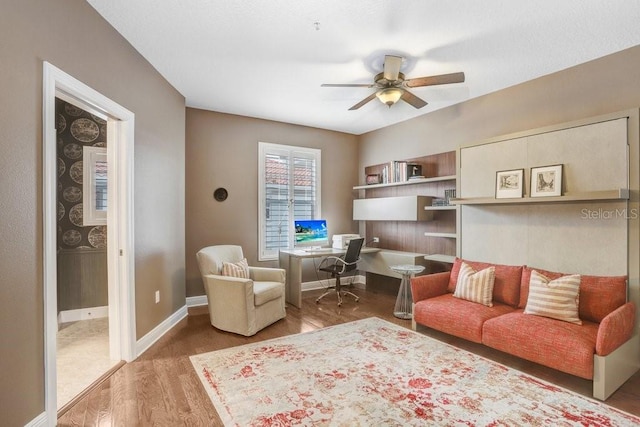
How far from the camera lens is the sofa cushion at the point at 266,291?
3.48 meters

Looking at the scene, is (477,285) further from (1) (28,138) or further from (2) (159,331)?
(1) (28,138)

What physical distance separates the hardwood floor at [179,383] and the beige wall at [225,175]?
3.94 feet

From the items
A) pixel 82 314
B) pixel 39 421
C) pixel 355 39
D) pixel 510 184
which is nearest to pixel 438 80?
pixel 355 39

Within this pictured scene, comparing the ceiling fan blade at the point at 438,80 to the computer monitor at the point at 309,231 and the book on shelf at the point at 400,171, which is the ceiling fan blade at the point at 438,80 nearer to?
the book on shelf at the point at 400,171

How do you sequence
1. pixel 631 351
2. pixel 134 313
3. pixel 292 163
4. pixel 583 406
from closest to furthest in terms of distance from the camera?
pixel 583 406 → pixel 631 351 → pixel 134 313 → pixel 292 163

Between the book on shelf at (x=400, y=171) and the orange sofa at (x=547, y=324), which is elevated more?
the book on shelf at (x=400, y=171)

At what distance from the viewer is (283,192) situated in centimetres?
527

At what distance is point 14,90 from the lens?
1.71 meters

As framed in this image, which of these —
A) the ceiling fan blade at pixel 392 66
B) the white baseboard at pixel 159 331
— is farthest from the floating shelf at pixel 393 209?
the white baseboard at pixel 159 331

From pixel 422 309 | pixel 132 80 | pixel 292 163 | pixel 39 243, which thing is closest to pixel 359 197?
pixel 292 163

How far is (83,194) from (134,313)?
197cm

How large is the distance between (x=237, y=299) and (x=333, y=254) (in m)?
1.75

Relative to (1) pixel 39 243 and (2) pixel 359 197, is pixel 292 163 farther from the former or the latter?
(1) pixel 39 243

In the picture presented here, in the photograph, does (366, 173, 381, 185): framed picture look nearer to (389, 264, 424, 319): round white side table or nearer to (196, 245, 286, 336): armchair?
(389, 264, 424, 319): round white side table
